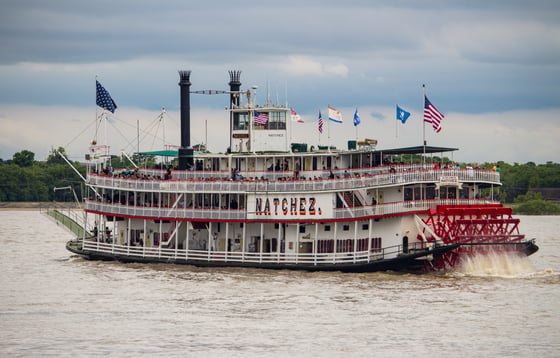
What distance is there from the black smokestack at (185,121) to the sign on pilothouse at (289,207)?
6.78 m

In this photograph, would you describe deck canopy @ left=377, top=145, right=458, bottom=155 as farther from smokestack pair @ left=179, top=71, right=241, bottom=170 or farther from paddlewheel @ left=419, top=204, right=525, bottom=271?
smokestack pair @ left=179, top=71, right=241, bottom=170

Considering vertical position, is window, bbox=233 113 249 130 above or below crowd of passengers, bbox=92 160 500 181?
above

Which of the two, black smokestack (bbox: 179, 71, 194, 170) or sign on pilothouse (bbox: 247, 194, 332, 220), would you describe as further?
black smokestack (bbox: 179, 71, 194, 170)

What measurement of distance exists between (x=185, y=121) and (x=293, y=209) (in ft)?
36.4

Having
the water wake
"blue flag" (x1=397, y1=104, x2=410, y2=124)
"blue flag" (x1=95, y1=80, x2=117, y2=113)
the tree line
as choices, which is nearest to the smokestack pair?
"blue flag" (x1=95, y1=80, x2=117, y2=113)

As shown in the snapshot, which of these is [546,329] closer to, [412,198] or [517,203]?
[412,198]

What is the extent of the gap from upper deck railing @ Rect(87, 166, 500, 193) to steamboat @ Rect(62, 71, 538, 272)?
2.0 inches

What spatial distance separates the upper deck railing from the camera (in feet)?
159

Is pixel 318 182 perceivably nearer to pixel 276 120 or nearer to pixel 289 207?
pixel 289 207

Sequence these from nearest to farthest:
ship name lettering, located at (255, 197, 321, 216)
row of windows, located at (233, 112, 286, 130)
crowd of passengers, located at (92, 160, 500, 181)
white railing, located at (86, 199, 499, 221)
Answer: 1. white railing, located at (86, 199, 499, 221)
2. ship name lettering, located at (255, 197, 321, 216)
3. crowd of passengers, located at (92, 160, 500, 181)
4. row of windows, located at (233, 112, 286, 130)

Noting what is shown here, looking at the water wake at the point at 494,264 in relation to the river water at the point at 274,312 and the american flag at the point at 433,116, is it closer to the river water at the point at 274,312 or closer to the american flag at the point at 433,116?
the river water at the point at 274,312

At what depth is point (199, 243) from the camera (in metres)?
53.5

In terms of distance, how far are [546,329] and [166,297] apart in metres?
15.6

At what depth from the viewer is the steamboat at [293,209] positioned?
1901 inches
